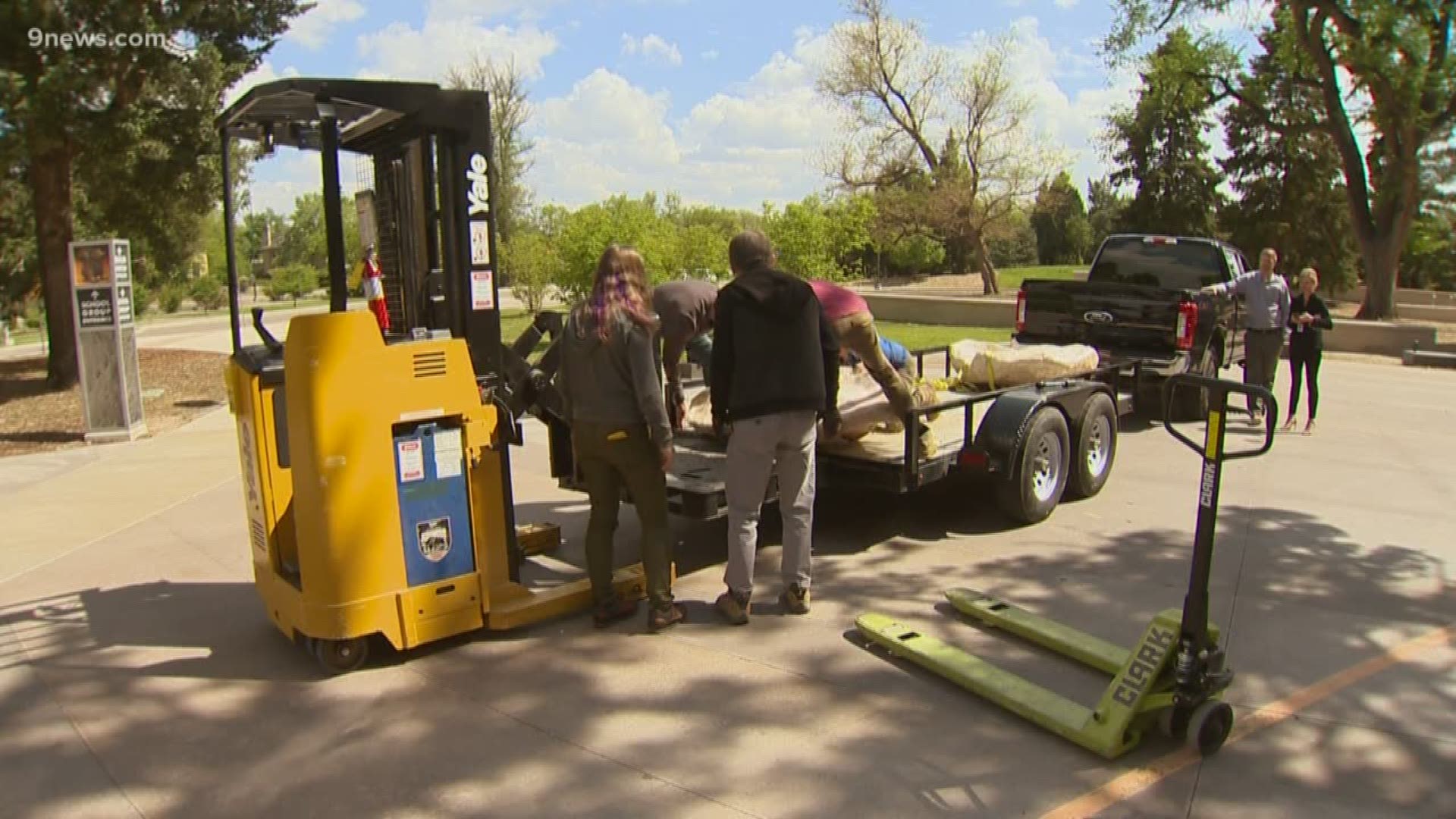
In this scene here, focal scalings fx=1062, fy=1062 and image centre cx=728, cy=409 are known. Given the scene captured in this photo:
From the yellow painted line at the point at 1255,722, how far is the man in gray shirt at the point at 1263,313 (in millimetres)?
5662

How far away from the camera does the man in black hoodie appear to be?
5.15 meters

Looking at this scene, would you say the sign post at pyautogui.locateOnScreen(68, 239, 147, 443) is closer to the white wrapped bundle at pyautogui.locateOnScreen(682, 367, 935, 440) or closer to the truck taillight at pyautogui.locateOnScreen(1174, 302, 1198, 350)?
the white wrapped bundle at pyautogui.locateOnScreen(682, 367, 935, 440)

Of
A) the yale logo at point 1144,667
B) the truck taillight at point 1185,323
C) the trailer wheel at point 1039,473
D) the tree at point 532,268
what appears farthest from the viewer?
the tree at point 532,268

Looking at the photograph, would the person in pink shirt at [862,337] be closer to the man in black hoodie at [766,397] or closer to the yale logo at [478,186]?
the man in black hoodie at [766,397]

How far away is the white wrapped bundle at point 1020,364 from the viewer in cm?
803

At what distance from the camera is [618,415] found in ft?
16.7

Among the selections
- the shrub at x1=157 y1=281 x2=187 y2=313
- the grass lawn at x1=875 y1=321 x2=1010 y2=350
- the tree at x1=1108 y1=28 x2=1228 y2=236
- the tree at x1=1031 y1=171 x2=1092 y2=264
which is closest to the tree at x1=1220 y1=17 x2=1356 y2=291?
the tree at x1=1108 y1=28 x2=1228 y2=236

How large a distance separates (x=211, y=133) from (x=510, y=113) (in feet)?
112

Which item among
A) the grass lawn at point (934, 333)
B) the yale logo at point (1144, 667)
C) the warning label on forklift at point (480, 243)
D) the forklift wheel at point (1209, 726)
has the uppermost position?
the warning label on forklift at point (480, 243)

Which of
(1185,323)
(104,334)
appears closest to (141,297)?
(104,334)

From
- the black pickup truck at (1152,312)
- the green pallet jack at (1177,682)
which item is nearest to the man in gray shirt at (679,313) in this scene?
the green pallet jack at (1177,682)

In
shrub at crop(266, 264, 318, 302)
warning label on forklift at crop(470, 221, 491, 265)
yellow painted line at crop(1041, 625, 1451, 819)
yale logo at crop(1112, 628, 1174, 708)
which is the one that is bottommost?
yellow painted line at crop(1041, 625, 1451, 819)

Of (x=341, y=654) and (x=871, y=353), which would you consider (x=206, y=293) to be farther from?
(x=341, y=654)

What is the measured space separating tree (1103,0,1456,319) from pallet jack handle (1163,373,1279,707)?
56.6ft
